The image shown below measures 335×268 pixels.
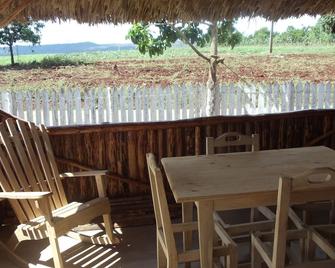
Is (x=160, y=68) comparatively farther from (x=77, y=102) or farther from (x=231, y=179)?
(x=231, y=179)

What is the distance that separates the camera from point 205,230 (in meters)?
2.09

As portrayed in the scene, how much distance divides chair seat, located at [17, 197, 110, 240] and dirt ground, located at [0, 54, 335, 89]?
5.99m

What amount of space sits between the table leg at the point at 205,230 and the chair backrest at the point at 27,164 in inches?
58.6

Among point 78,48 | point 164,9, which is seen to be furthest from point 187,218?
point 78,48

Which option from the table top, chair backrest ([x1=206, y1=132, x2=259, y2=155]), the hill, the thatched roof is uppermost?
the thatched roof

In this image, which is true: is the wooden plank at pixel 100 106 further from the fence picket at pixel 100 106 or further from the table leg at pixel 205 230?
the table leg at pixel 205 230

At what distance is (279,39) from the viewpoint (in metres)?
12.6

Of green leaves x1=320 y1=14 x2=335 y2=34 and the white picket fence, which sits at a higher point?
green leaves x1=320 y1=14 x2=335 y2=34

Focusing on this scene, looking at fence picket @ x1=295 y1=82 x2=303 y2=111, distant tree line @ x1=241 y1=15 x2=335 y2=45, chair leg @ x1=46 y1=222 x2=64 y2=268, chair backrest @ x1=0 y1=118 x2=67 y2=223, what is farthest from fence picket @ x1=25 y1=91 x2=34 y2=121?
distant tree line @ x1=241 y1=15 x2=335 y2=45

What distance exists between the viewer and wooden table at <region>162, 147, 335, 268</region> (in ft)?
6.81

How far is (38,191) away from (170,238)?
4.99 ft

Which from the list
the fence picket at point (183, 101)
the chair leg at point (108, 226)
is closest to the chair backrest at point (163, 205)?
the chair leg at point (108, 226)

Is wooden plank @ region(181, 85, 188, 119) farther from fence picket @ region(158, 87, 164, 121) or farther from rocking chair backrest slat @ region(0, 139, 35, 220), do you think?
rocking chair backrest slat @ region(0, 139, 35, 220)

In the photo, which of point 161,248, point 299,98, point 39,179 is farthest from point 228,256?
point 299,98
